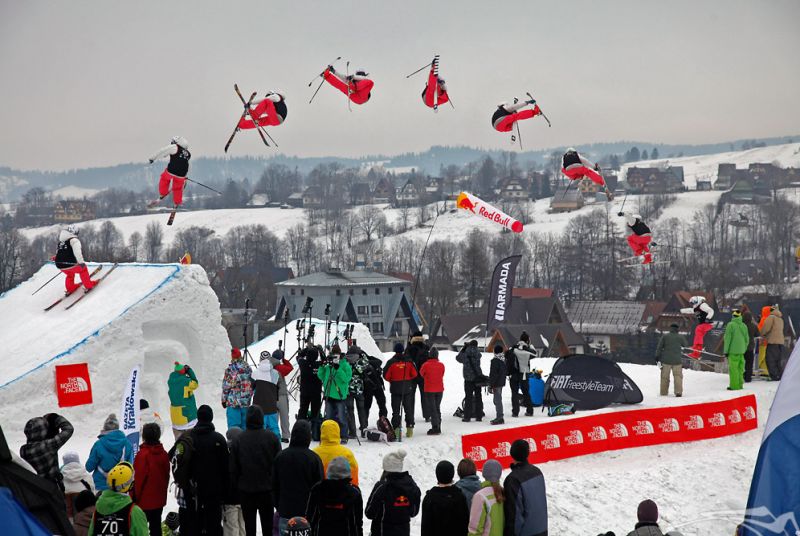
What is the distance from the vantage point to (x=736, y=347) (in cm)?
1967

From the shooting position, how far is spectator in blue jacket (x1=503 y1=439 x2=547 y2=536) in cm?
837

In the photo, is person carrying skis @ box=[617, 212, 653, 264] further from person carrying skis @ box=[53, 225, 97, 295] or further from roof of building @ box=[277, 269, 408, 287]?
roof of building @ box=[277, 269, 408, 287]

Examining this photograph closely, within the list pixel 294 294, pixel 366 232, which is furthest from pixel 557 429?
pixel 366 232

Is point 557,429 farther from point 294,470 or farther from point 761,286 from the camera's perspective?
point 761,286

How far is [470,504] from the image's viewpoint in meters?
8.47

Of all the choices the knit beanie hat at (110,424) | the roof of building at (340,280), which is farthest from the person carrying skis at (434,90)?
the roof of building at (340,280)

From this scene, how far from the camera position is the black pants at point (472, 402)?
16922 mm

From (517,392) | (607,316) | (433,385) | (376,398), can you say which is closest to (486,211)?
(517,392)

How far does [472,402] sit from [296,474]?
8609 mm

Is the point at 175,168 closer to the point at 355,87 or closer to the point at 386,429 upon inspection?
the point at 355,87

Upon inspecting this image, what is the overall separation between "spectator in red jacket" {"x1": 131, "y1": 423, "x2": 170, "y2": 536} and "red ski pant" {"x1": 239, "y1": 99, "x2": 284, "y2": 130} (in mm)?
8287

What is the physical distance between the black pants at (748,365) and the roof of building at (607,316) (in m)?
58.6

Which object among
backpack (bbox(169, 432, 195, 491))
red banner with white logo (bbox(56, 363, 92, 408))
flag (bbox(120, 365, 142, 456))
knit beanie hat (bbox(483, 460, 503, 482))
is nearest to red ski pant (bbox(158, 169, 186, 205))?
red banner with white logo (bbox(56, 363, 92, 408))

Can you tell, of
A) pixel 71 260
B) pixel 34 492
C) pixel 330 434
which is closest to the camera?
pixel 34 492
